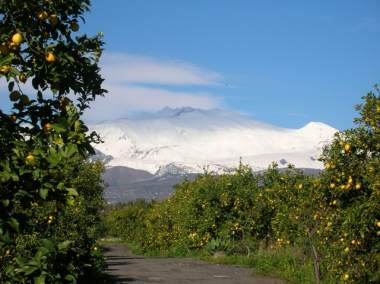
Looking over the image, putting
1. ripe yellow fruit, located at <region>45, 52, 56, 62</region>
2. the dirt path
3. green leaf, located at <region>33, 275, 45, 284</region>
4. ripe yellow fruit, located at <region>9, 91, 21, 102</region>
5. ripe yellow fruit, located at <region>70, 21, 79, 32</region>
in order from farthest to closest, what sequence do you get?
the dirt path, ripe yellow fruit, located at <region>70, 21, 79, 32</region>, ripe yellow fruit, located at <region>45, 52, 56, 62</region>, ripe yellow fruit, located at <region>9, 91, 21, 102</region>, green leaf, located at <region>33, 275, 45, 284</region>

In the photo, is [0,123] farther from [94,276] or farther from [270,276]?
[270,276]

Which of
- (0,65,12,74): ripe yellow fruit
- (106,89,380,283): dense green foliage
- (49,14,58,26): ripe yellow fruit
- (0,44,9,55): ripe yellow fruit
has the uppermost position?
(49,14,58,26): ripe yellow fruit

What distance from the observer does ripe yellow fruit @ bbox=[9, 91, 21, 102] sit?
14.5ft

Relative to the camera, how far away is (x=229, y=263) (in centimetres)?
2353

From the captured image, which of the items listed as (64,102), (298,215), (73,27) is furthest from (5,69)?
(298,215)

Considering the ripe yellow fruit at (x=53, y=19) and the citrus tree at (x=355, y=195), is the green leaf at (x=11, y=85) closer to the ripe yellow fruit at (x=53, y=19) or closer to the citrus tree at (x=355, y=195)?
the ripe yellow fruit at (x=53, y=19)

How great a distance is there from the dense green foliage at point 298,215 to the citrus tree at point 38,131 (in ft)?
19.5

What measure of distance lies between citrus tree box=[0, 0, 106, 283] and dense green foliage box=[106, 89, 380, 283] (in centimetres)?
596

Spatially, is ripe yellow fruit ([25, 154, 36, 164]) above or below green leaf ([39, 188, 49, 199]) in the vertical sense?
above

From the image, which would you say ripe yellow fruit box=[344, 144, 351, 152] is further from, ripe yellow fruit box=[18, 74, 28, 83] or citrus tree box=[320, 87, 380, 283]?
ripe yellow fruit box=[18, 74, 28, 83]

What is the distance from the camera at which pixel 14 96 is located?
4.43 meters

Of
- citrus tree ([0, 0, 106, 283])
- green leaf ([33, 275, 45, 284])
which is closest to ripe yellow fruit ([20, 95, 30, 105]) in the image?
citrus tree ([0, 0, 106, 283])

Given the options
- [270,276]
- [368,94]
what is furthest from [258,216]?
[368,94]

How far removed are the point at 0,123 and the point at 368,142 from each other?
24.3 feet
